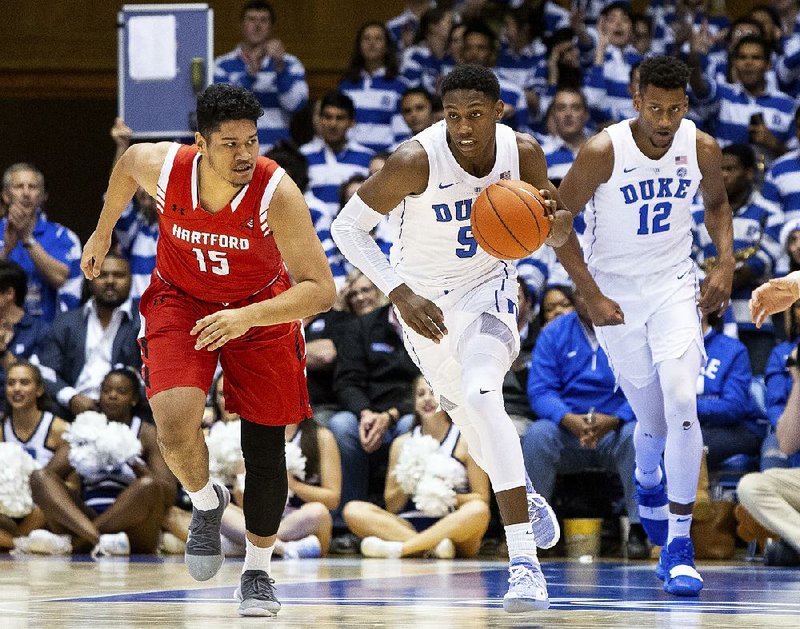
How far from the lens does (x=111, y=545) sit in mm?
8547

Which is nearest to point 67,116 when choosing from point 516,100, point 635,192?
point 516,100

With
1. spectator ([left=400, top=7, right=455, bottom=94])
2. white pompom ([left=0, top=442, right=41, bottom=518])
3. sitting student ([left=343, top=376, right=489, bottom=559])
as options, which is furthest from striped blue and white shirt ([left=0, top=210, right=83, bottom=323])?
spectator ([left=400, top=7, right=455, bottom=94])

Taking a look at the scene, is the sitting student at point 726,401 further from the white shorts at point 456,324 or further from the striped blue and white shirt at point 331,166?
the striped blue and white shirt at point 331,166

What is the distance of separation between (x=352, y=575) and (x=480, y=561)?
1.44 metres

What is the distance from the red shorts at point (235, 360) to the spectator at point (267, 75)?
21.4ft

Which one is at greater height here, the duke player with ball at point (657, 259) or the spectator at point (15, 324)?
the duke player with ball at point (657, 259)

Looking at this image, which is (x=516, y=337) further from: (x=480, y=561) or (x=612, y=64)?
(x=612, y=64)

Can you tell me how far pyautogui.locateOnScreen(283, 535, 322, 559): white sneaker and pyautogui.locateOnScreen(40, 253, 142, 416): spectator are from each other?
1.78 metres

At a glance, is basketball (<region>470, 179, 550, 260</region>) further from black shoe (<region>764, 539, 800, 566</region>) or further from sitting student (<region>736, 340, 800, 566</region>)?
black shoe (<region>764, 539, 800, 566</region>)

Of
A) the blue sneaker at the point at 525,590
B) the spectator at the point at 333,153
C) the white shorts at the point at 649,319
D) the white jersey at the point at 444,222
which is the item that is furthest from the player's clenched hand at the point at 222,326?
the spectator at the point at 333,153

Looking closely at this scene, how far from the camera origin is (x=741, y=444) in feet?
27.5

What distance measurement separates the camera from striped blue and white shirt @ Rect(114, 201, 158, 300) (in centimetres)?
1013

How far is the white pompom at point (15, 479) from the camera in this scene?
342 inches

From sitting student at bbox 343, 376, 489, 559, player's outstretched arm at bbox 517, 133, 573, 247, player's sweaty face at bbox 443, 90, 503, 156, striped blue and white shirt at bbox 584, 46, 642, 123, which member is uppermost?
striped blue and white shirt at bbox 584, 46, 642, 123
